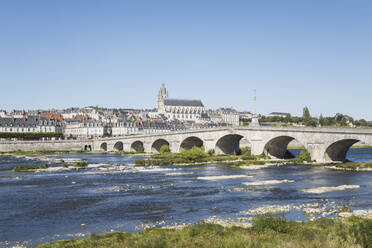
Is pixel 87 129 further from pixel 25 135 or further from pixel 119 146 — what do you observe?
pixel 119 146

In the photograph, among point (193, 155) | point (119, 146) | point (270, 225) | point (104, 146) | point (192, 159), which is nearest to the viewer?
point (270, 225)

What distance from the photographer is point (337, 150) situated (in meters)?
70.1

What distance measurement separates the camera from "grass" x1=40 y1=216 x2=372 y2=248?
68.9 ft

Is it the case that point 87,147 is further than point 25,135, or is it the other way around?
point 87,147

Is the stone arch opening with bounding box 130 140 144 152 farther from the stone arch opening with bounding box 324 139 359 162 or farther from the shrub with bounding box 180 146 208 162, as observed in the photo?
the stone arch opening with bounding box 324 139 359 162

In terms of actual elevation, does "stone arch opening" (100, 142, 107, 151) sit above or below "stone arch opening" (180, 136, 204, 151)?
below

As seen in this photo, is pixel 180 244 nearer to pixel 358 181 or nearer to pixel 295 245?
pixel 295 245

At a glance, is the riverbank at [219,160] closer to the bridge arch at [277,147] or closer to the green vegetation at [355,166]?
the bridge arch at [277,147]

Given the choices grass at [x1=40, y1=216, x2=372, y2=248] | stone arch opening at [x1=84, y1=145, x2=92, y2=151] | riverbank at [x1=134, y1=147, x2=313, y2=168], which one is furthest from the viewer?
stone arch opening at [x1=84, y1=145, x2=92, y2=151]

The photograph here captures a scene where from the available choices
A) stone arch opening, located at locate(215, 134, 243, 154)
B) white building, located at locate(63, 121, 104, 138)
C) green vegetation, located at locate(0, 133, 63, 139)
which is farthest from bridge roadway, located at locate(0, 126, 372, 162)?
white building, located at locate(63, 121, 104, 138)

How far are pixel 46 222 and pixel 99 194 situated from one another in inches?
464

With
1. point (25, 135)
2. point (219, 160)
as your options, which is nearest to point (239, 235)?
point (219, 160)

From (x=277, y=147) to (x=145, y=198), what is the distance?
4760cm

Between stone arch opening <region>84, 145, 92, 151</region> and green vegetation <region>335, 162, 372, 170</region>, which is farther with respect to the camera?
stone arch opening <region>84, 145, 92, 151</region>
